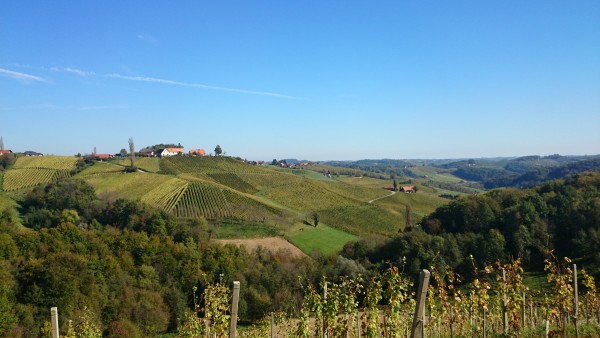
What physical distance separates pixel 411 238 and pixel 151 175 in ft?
184

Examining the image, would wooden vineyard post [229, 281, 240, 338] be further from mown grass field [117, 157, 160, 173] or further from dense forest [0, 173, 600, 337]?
mown grass field [117, 157, 160, 173]

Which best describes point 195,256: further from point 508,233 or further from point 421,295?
point 421,295

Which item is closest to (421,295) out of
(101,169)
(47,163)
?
(101,169)

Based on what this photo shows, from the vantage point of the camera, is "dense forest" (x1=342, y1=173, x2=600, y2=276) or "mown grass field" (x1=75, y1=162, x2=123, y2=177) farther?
"mown grass field" (x1=75, y1=162, x2=123, y2=177)

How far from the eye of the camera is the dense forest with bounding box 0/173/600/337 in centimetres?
2866

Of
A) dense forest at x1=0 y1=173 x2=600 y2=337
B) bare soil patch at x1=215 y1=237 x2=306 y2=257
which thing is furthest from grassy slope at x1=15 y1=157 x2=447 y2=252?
dense forest at x1=0 y1=173 x2=600 y2=337

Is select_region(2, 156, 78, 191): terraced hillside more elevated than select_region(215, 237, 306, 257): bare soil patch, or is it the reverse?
select_region(2, 156, 78, 191): terraced hillside

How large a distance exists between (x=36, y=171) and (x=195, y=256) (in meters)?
61.7

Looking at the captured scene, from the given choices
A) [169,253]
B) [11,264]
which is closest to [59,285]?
[11,264]

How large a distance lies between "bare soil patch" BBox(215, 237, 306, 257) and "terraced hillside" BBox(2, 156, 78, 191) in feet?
149

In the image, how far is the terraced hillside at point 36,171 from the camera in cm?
7156

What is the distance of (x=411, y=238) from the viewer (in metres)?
40.7

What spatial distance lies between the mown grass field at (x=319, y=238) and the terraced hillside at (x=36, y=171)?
51813mm

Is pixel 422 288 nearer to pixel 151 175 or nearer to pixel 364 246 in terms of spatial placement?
pixel 364 246
